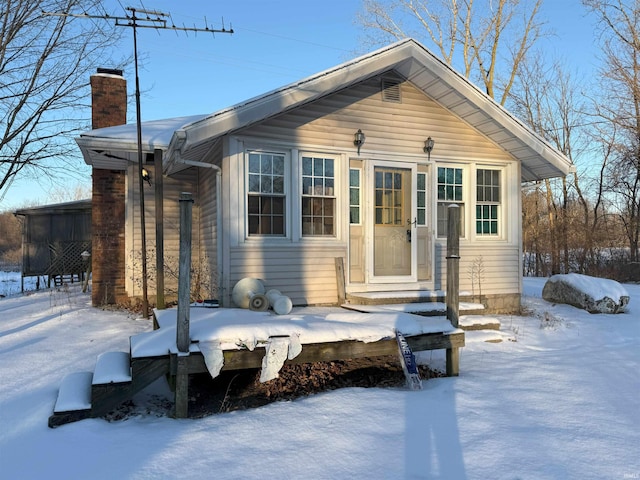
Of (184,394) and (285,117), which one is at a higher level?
(285,117)

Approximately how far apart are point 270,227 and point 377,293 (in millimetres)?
2069

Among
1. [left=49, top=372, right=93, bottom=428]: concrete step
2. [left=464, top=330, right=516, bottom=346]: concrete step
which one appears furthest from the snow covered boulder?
[left=49, top=372, right=93, bottom=428]: concrete step

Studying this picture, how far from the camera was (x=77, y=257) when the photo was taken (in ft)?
49.7

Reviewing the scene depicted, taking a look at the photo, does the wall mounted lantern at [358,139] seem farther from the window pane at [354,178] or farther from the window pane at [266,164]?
the window pane at [266,164]

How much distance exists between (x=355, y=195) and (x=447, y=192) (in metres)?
1.91

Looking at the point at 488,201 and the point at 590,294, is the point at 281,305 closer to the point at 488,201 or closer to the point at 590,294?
the point at 488,201

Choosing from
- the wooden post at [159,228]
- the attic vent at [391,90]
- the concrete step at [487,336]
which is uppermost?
the attic vent at [391,90]

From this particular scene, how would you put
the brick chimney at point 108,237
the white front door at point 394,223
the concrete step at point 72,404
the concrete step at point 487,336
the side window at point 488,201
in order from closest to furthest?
the concrete step at point 72,404
the concrete step at point 487,336
the white front door at point 394,223
the side window at point 488,201
the brick chimney at point 108,237

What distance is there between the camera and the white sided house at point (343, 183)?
688 cm

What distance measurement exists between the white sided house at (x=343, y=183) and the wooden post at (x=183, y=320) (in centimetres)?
220

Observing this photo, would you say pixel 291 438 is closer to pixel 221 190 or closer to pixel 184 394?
pixel 184 394

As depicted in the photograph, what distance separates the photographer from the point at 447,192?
846 cm

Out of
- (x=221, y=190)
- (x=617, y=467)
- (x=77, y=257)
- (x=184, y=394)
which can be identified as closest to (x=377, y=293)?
(x=221, y=190)

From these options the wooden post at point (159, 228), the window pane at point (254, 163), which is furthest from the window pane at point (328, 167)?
the wooden post at point (159, 228)
